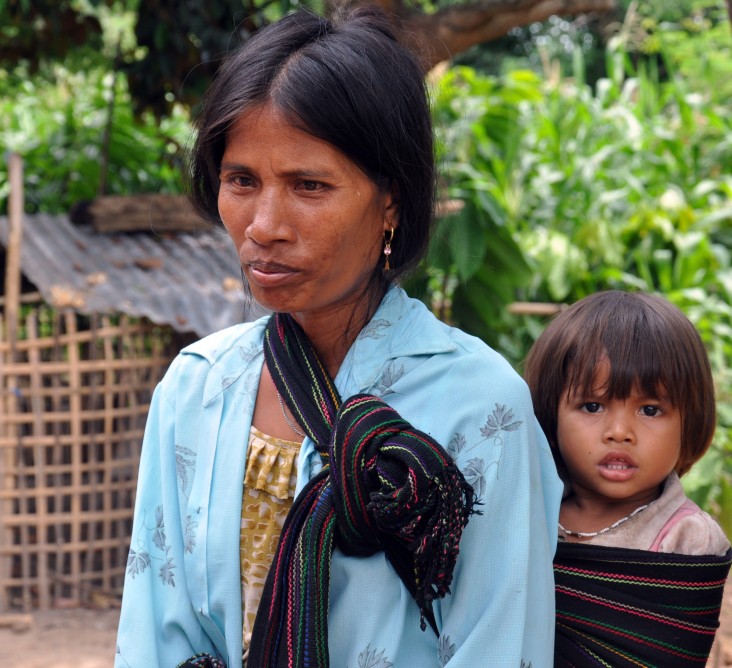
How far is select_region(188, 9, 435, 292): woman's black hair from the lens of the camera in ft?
4.98

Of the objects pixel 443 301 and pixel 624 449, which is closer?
pixel 624 449

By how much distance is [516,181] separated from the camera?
718 cm

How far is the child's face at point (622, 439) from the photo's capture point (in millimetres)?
1920

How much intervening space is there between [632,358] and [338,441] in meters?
0.69

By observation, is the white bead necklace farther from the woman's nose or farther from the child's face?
the woman's nose

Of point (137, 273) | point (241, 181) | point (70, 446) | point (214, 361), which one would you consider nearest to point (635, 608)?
point (214, 361)

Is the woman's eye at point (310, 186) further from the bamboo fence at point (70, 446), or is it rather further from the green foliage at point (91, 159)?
the green foliage at point (91, 159)

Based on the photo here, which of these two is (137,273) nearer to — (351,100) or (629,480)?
(629,480)

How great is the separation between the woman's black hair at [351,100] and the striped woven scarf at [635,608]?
645mm

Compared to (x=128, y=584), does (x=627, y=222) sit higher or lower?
higher

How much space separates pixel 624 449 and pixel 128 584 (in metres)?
0.94

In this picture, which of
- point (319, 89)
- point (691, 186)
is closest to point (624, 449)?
point (319, 89)

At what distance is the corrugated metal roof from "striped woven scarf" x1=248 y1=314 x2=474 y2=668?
3218mm

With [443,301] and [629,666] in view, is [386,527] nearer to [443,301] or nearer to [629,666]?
[629,666]
